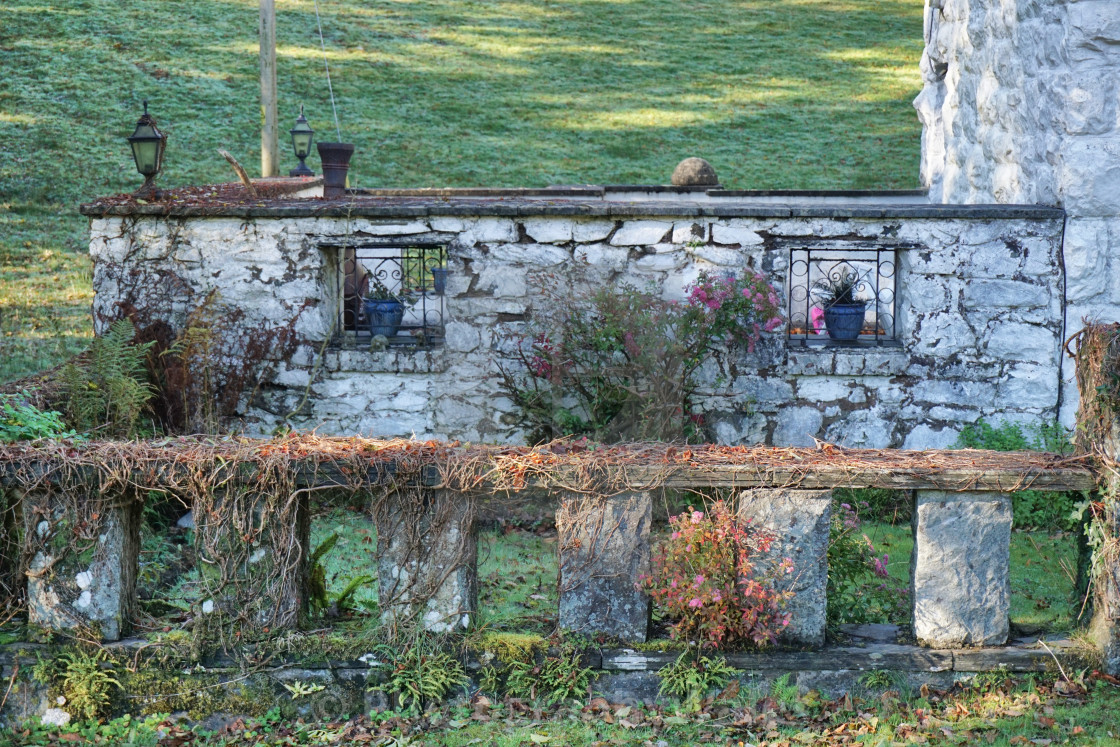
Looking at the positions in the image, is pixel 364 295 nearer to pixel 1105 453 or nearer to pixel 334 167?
pixel 334 167

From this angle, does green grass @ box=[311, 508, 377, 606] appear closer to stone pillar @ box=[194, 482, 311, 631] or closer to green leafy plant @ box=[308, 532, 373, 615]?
green leafy plant @ box=[308, 532, 373, 615]

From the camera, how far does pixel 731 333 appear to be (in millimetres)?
6812

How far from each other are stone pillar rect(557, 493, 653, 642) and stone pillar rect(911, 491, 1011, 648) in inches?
40.9

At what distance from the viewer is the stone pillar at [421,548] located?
3.82 meters

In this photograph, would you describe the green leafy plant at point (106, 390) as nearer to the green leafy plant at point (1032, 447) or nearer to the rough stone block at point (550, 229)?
the rough stone block at point (550, 229)

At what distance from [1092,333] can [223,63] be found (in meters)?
19.5

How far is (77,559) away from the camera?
3803 millimetres

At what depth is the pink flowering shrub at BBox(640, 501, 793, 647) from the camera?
3754 millimetres

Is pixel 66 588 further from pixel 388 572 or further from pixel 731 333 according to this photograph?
pixel 731 333

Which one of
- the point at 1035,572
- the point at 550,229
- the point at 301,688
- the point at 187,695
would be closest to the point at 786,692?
the point at 301,688

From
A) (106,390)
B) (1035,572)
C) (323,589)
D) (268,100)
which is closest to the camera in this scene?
(323,589)

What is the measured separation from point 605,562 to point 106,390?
362cm

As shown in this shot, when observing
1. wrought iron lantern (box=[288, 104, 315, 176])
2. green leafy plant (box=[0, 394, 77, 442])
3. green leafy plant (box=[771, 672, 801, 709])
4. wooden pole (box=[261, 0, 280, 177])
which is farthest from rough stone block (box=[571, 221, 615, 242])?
wooden pole (box=[261, 0, 280, 177])

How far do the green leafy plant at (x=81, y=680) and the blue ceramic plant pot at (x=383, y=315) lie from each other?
12.8ft
